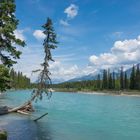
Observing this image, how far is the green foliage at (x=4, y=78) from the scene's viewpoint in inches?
870

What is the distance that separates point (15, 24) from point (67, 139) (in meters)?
11.5

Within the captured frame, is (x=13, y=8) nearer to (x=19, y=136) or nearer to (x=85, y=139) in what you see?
(x=19, y=136)

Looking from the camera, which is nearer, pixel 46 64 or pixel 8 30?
pixel 8 30

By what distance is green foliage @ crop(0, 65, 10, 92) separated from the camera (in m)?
22.1

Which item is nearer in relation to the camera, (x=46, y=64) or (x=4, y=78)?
Answer: (x=4, y=78)

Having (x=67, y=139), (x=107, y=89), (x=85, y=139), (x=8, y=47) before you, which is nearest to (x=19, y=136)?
(x=67, y=139)

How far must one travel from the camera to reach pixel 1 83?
22.7m

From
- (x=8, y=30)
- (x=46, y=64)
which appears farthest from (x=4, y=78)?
(x=46, y=64)

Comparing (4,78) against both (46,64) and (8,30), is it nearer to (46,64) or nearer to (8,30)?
(8,30)

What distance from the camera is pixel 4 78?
882 inches

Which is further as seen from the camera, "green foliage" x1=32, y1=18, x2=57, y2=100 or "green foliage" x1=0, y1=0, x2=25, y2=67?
"green foliage" x1=32, y1=18, x2=57, y2=100

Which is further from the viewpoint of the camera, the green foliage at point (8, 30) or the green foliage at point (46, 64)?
the green foliage at point (46, 64)

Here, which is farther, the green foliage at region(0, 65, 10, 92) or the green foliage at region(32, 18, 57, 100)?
the green foliage at region(32, 18, 57, 100)

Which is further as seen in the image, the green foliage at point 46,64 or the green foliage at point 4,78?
the green foliage at point 46,64
